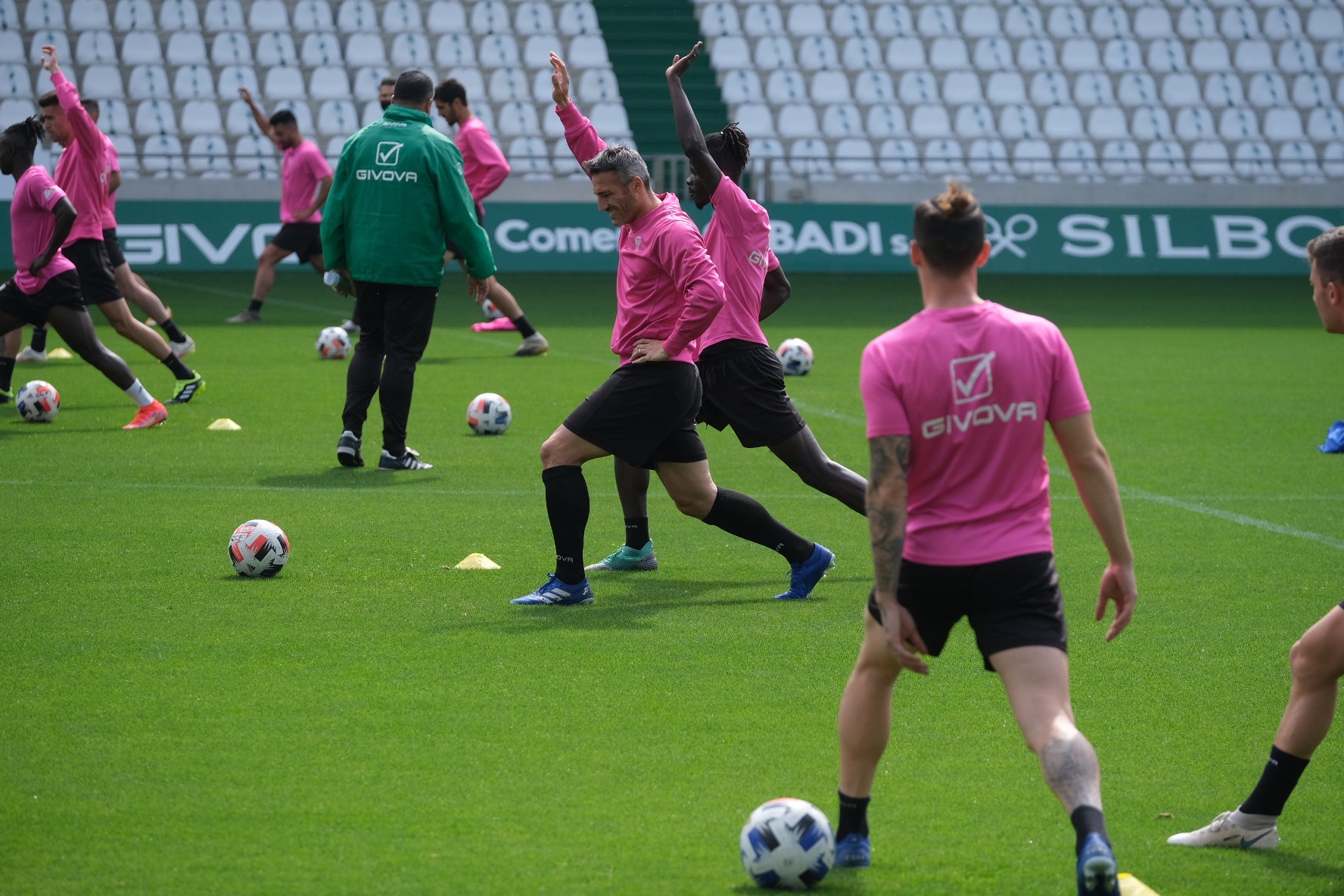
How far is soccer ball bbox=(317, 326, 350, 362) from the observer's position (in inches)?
617

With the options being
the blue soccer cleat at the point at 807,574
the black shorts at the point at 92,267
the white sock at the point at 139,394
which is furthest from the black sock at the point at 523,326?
the blue soccer cleat at the point at 807,574

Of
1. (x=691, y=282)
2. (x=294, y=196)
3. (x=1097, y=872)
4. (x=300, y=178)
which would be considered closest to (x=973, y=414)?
(x=1097, y=872)

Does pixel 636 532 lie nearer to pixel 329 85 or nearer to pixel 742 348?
pixel 742 348

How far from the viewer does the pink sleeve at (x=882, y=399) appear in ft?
12.0

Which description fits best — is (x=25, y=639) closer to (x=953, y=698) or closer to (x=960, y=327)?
(x=953, y=698)

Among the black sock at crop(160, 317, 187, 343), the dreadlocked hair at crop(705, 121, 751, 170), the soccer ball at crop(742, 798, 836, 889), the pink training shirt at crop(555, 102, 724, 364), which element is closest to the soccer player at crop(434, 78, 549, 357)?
the black sock at crop(160, 317, 187, 343)

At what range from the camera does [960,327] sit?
12.1 ft

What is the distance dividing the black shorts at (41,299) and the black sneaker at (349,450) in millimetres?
2366

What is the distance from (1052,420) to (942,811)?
1334 millimetres

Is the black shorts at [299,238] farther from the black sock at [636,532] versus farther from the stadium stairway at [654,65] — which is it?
the black sock at [636,532]

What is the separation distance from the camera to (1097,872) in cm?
332

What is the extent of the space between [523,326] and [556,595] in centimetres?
924

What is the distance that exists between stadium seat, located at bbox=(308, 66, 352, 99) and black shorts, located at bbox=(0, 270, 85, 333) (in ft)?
52.2

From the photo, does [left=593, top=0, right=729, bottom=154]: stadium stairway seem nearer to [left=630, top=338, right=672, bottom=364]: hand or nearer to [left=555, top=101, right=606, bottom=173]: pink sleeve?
[left=555, top=101, right=606, bottom=173]: pink sleeve
